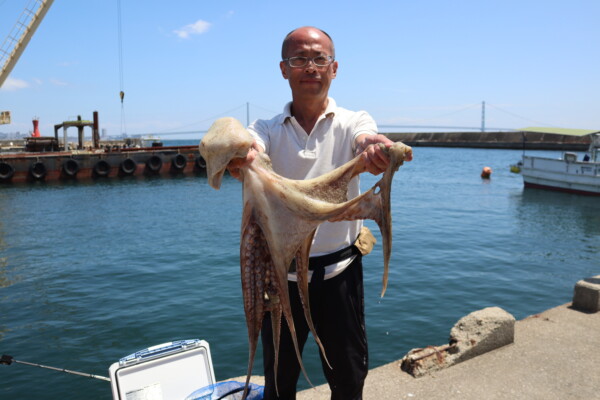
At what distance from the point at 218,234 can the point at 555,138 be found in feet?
259

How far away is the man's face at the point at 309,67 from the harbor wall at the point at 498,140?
219ft

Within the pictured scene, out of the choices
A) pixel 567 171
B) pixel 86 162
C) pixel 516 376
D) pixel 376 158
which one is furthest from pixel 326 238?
pixel 86 162

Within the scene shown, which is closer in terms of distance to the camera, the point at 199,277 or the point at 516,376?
the point at 516,376

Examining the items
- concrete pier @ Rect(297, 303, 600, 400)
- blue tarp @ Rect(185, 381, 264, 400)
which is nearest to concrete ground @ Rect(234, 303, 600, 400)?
concrete pier @ Rect(297, 303, 600, 400)

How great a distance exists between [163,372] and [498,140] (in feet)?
325

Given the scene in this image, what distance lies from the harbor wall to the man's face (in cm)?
6673

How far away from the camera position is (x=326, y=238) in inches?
113

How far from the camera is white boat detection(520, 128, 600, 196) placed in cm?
2688

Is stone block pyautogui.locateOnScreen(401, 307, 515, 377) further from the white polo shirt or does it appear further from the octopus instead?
the octopus

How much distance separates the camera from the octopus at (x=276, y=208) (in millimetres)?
2061

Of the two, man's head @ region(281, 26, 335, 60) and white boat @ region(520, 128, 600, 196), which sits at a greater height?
man's head @ region(281, 26, 335, 60)

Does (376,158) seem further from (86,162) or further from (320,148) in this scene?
(86,162)

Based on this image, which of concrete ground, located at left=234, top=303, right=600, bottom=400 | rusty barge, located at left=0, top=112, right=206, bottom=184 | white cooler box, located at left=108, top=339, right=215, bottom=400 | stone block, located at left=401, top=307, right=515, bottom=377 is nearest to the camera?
white cooler box, located at left=108, top=339, right=215, bottom=400

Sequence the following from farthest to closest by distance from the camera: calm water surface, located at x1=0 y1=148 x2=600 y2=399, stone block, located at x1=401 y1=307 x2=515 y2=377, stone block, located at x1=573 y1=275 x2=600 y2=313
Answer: calm water surface, located at x1=0 y1=148 x2=600 y2=399 → stone block, located at x1=573 y1=275 x2=600 y2=313 → stone block, located at x1=401 y1=307 x2=515 y2=377
